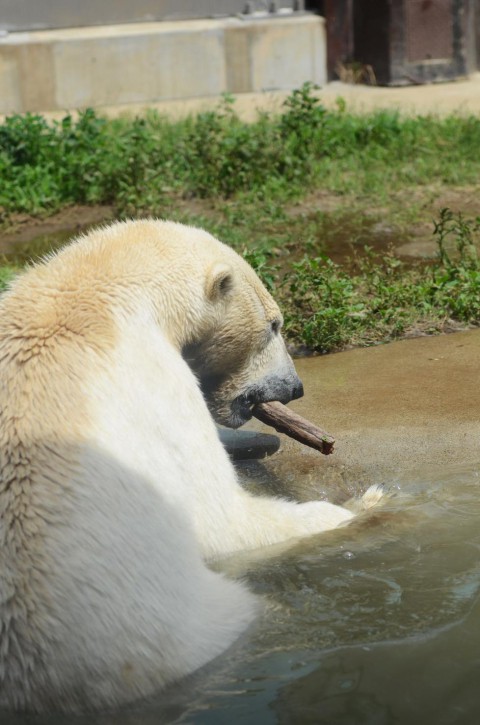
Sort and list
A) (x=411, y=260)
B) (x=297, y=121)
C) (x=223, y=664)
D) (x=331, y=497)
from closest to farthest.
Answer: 1. (x=223, y=664)
2. (x=331, y=497)
3. (x=411, y=260)
4. (x=297, y=121)

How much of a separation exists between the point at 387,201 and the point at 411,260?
47.6 inches

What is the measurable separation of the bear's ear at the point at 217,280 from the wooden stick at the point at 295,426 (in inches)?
29.6

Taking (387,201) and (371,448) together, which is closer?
(371,448)

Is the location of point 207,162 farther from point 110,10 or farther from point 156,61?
point 110,10

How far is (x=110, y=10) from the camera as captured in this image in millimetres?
10719

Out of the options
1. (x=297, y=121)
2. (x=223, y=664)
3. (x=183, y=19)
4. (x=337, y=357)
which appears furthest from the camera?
(x=183, y=19)

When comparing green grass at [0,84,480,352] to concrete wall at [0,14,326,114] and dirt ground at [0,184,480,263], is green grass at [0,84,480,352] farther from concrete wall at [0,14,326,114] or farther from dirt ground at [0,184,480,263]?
concrete wall at [0,14,326,114]

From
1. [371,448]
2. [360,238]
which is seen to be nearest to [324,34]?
[360,238]

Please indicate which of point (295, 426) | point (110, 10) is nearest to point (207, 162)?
point (110, 10)

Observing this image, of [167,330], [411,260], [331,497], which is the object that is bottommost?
[331,497]

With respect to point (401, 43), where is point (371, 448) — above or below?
below

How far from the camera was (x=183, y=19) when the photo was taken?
11.0 meters

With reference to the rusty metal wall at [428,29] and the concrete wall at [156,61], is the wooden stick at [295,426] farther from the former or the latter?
the rusty metal wall at [428,29]

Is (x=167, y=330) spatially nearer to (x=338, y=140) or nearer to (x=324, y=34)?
(x=338, y=140)
